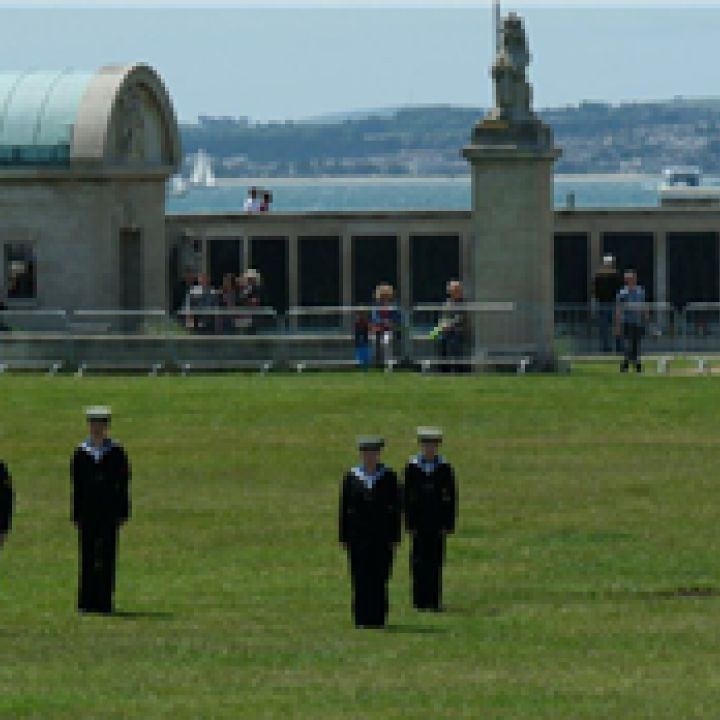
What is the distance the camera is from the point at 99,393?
44.9 meters

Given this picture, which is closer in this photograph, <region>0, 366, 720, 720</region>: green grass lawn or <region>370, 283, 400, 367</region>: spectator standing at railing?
<region>0, 366, 720, 720</region>: green grass lawn

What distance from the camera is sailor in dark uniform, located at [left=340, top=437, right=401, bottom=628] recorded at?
2262 cm

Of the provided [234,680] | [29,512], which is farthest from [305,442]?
[234,680]

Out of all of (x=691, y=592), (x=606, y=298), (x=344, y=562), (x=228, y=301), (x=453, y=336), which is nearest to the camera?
(x=691, y=592)

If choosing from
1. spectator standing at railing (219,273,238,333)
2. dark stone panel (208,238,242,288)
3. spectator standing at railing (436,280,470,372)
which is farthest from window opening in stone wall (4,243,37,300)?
spectator standing at railing (436,280,470,372)

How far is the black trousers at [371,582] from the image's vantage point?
74.5 ft

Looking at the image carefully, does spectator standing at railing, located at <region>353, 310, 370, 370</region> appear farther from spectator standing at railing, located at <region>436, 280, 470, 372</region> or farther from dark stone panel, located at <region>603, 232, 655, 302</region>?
dark stone panel, located at <region>603, 232, 655, 302</region>

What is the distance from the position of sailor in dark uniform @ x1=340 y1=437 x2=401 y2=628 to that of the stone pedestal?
27.5 metres

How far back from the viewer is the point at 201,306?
54656mm

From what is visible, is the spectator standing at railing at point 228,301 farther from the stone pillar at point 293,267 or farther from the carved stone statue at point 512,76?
the carved stone statue at point 512,76

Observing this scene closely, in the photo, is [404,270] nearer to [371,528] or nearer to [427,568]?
[427,568]

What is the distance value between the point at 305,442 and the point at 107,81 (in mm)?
20486

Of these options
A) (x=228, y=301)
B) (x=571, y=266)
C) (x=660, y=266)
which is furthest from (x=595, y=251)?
(x=228, y=301)

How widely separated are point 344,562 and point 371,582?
15.3ft
